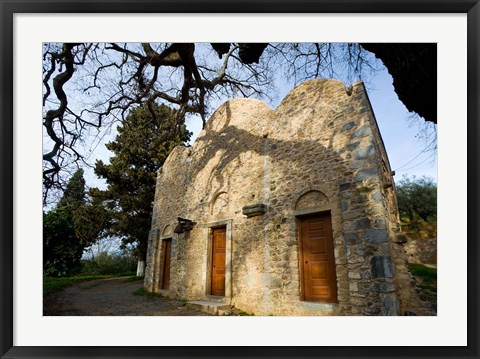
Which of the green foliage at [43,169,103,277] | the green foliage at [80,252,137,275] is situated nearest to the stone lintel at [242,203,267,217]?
the green foliage at [43,169,103,277]

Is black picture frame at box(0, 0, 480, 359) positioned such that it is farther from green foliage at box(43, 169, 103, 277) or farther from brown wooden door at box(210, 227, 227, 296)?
green foliage at box(43, 169, 103, 277)

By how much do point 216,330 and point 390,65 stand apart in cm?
316

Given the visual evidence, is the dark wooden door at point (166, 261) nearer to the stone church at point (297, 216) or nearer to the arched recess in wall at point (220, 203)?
the stone church at point (297, 216)

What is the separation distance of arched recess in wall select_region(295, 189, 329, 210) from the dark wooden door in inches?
221

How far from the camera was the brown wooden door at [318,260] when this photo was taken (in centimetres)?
433

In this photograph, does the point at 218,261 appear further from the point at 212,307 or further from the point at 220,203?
the point at 220,203

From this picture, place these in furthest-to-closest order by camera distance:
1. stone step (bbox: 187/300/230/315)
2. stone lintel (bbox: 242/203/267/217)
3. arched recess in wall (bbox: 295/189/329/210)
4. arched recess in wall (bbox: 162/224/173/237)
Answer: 1. arched recess in wall (bbox: 162/224/173/237)
2. stone lintel (bbox: 242/203/267/217)
3. stone step (bbox: 187/300/230/315)
4. arched recess in wall (bbox: 295/189/329/210)

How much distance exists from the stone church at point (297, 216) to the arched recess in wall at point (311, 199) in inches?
0.8

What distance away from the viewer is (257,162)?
6.37 meters

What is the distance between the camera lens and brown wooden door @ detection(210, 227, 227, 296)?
637 centimetres

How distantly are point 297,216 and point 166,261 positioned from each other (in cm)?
586

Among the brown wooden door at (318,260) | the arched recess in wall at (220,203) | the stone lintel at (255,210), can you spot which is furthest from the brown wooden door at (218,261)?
the brown wooden door at (318,260)
